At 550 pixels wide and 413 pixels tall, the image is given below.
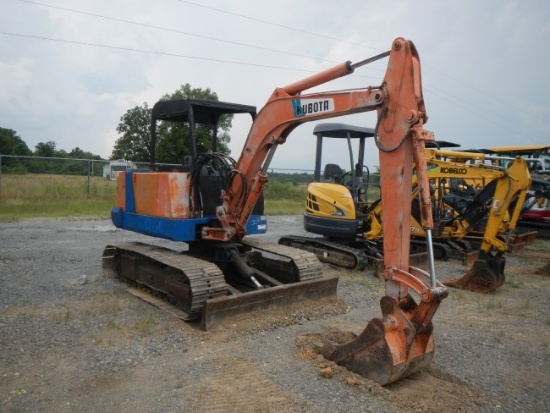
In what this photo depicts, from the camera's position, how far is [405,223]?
4.10 m

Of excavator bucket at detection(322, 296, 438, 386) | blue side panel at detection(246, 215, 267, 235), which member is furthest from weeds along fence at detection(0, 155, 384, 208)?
excavator bucket at detection(322, 296, 438, 386)

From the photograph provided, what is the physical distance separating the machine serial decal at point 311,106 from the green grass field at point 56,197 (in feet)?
38.4

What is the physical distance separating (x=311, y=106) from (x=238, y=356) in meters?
2.59

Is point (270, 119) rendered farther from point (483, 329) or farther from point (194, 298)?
point (483, 329)

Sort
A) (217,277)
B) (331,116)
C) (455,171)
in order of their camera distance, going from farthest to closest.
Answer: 1. (455,171)
2. (217,277)
3. (331,116)

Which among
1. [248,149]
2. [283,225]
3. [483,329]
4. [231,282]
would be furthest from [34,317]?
[283,225]

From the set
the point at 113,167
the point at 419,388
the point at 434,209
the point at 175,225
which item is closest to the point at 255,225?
the point at 175,225

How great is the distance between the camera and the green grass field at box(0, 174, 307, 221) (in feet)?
51.8

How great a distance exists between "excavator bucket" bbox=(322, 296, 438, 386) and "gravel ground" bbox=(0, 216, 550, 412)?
121 mm

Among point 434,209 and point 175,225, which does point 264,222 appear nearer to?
point 175,225

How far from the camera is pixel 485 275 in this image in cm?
737

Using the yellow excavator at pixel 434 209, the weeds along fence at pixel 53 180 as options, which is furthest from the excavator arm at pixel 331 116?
the weeds along fence at pixel 53 180

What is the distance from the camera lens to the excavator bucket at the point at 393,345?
377cm

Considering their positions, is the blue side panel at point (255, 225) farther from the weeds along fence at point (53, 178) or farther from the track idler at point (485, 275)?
the weeds along fence at point (53, 178)
